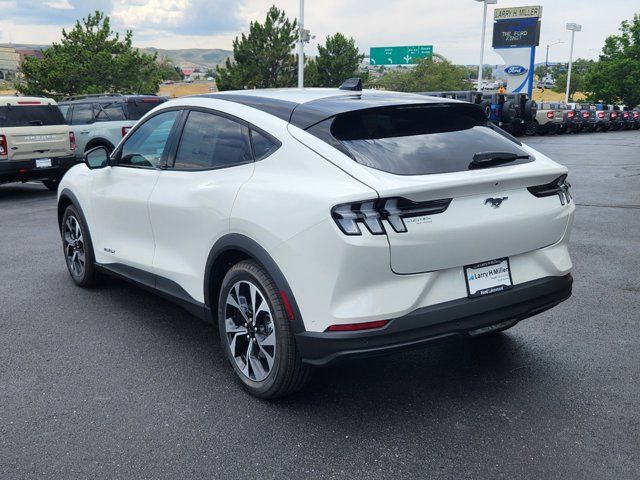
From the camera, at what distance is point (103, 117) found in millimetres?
15023

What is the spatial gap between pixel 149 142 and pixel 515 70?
5918cm

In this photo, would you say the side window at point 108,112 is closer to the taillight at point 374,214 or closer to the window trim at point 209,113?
the window trim at point 209,113

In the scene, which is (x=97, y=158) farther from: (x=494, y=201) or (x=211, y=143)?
(x=494, y=201)

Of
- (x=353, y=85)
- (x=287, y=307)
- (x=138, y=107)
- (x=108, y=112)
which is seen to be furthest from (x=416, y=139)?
(x=108, y=112)

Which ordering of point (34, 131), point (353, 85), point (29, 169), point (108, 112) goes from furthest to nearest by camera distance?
point (108, 112)
point (34, 131)
point (29, 169)
point (353, 85)

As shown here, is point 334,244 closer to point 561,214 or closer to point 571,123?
point 561,214

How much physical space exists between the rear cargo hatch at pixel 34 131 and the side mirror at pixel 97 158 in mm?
7460

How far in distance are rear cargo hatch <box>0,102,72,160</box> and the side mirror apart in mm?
7460

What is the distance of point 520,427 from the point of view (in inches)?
131

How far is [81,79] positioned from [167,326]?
3000 cm

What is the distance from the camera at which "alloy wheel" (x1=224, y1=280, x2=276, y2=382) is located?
A: 352 centimetres

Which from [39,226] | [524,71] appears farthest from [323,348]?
[524,71]

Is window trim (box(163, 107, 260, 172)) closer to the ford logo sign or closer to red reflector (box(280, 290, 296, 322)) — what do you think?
red reflector (box(280, 290, 296, 322))

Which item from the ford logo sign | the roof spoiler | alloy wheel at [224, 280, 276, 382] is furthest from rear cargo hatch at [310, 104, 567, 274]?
the ford logo sign
